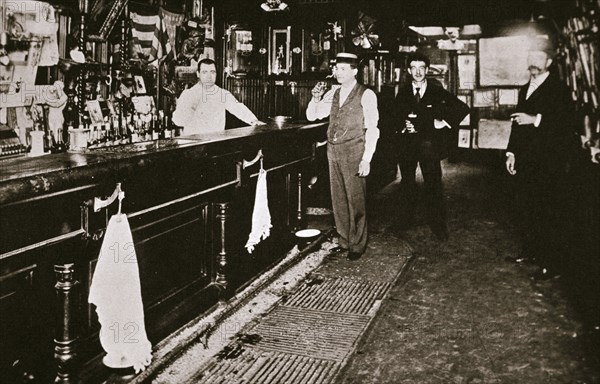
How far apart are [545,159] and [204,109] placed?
11.2 feet

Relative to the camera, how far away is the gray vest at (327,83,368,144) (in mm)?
5266

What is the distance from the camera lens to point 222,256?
425 cm

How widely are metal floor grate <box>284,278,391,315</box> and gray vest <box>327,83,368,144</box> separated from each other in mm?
1326

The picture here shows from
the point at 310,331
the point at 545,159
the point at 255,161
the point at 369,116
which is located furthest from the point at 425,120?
the point at 310,331

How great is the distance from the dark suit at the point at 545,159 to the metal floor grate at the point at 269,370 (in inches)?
99.0

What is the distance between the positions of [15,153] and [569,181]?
13.7ft

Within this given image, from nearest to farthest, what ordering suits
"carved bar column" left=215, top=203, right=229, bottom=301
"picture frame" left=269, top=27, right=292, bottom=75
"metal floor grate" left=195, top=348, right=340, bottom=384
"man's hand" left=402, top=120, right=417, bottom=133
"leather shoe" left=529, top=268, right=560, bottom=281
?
"metal floor grate" left=195, top=348, right=340, bottom=384 → "carved bar column" left=215, top=203, right=229, bottom=301 → "leather shoe" left=529, top=268, right=560, bottom=281 → "man's hand" left=402, top=120, right=417, bottom=133 → "picture frame" left=269, top=27, right=292, bottom=75

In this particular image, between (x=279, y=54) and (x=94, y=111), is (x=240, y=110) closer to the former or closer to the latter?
(x=94, y=111)

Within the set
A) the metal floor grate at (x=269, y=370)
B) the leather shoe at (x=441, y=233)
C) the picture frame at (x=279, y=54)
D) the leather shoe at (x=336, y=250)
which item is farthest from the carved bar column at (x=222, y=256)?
the picture frame at (x=279, y=54)

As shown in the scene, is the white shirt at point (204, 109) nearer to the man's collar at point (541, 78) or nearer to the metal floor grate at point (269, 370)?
the man's collar at point (541, 78)

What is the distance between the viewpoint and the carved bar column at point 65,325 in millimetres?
2754

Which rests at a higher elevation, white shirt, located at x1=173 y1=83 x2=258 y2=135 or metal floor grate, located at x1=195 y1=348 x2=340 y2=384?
white shirt, located at x1=173 y1=83 x2=258 y2=135

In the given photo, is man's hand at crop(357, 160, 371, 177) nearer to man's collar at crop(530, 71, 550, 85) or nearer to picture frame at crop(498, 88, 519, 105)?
man's collar at crop(530, 71, 550, 85)

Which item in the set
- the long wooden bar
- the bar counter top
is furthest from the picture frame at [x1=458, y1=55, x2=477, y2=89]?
the bar counter top
